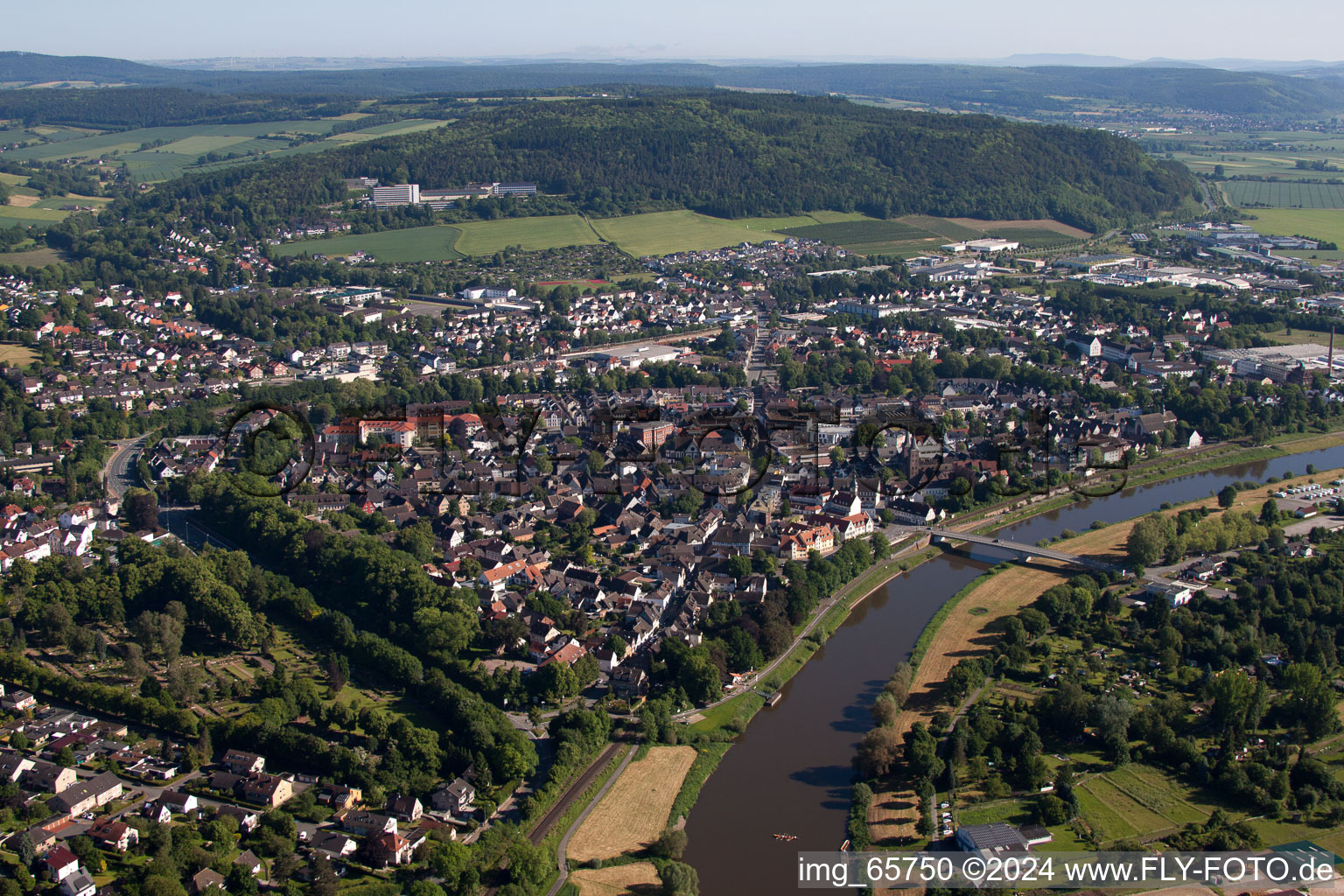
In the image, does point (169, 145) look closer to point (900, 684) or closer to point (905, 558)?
point (905, 558)

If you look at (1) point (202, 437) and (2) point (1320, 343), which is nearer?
(1) point (202, 437)

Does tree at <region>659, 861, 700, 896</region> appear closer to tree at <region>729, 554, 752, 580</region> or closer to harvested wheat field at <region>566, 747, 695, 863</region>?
harvested wheat field at <region>566, 747, 695, 863</region>

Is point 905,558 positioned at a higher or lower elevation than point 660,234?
lower

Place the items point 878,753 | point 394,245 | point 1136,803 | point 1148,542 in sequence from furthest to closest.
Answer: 1. point 394,245
2. point 1148,542
3. point 878,753
4. point 1136,803

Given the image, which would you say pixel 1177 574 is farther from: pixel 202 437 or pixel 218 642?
pixel 202 437

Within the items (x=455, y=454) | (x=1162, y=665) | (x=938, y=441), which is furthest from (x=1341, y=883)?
(x=455, y=454)

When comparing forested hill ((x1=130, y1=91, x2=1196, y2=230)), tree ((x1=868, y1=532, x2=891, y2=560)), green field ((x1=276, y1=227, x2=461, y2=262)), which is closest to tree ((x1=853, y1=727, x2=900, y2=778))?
tree ((x1=868, y1=532, x2=891, y2=560))

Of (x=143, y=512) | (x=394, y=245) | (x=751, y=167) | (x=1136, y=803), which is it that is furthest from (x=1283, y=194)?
(x=143, y=512)
